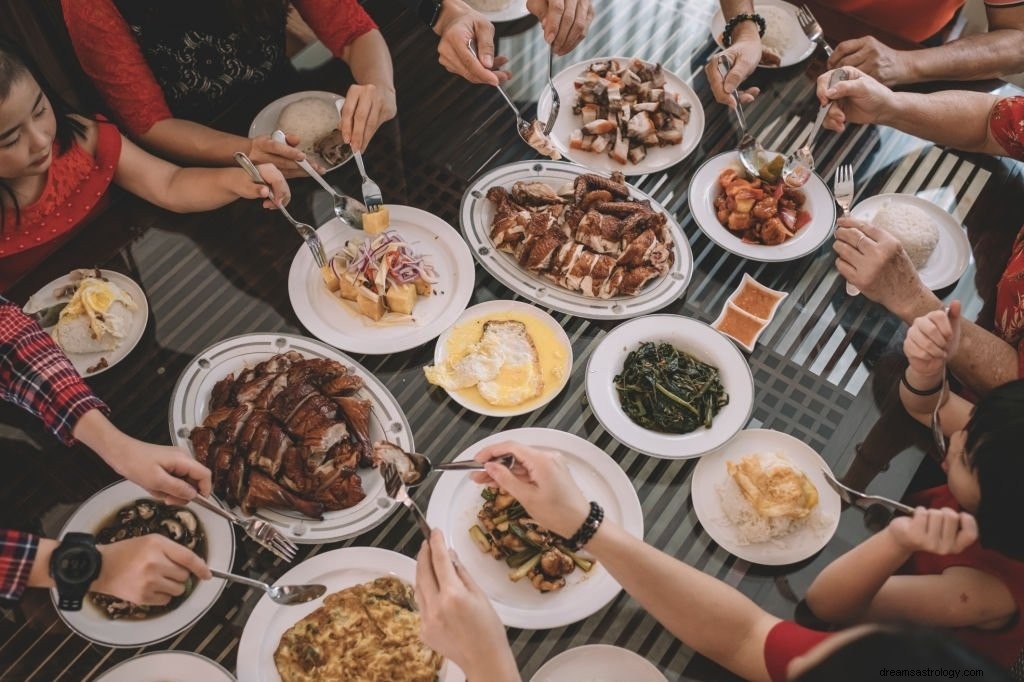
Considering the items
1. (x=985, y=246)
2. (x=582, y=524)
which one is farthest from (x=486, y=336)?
(x=985, y=246)

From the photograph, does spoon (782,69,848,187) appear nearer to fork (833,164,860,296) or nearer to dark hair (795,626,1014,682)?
fork (833,164,860,296)

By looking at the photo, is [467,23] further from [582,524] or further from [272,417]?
[582,524]

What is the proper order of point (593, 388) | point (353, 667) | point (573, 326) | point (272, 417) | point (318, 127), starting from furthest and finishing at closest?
point (318, 127)
point (573, 326)
point (593, 388)
point (272, 417)
point (353, 667)

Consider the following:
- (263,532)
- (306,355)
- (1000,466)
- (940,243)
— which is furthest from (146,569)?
(940,243)

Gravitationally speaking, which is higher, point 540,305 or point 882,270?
point 882,270

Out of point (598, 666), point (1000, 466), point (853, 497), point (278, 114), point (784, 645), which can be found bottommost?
point (598, 666)

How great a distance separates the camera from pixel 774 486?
7.29 feet

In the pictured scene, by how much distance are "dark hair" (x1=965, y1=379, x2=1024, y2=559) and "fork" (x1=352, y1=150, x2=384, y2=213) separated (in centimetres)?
209

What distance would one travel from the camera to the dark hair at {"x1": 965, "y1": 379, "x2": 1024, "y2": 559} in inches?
67.6

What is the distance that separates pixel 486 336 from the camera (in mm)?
2547

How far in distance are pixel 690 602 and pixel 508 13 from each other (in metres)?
2.79

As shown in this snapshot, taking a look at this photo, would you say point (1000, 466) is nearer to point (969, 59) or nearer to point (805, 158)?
point (805, 158)

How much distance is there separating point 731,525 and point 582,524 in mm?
538

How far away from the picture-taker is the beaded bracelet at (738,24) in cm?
322
